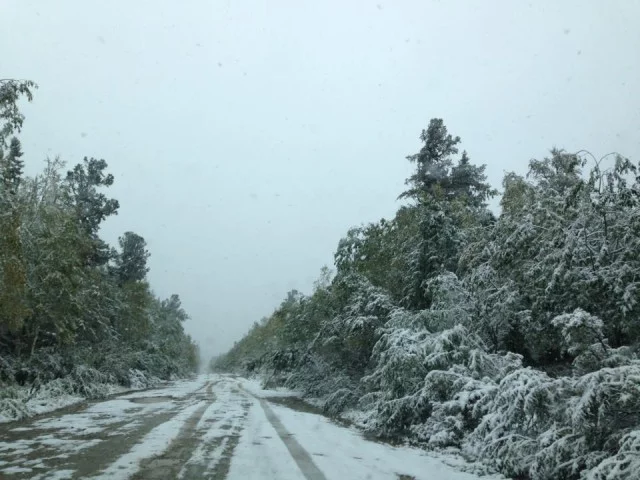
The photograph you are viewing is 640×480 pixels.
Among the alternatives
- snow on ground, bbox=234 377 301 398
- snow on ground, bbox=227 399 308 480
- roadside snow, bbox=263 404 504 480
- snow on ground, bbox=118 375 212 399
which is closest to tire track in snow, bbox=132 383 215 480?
snow on ground, bbox=227 399 308 480

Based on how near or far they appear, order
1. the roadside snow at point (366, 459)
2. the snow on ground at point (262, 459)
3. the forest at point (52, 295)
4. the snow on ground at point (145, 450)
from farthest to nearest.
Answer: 1. the forest at point (52, 295)
2. the roadside snow at point (366, 459)
3. the snow on ground at point (262, 459)
4. the snow on ground at point (145, 450)

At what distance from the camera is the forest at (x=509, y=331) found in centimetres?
638

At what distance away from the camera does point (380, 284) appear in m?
19.9

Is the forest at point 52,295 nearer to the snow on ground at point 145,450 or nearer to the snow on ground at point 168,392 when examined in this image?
the snow on ground at point 168,392

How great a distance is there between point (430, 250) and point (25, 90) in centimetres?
1210

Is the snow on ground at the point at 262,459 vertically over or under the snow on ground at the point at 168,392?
under

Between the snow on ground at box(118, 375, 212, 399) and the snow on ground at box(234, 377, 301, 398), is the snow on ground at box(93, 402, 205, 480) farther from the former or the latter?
the snow on ground at box(234, 377, 301, 398)

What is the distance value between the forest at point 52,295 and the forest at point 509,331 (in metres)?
9.17

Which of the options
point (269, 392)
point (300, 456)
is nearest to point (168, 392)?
point (269, 392)

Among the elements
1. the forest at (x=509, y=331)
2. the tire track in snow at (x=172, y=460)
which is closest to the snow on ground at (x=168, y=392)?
the forest at (x=509, y=331)

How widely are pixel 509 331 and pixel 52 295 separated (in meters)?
16.0

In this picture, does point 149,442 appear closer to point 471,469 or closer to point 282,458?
point 282,458

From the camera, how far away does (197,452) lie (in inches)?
316

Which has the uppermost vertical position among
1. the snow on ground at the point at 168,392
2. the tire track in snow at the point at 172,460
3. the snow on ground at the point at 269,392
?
the snow on ground at the point at 269,392
